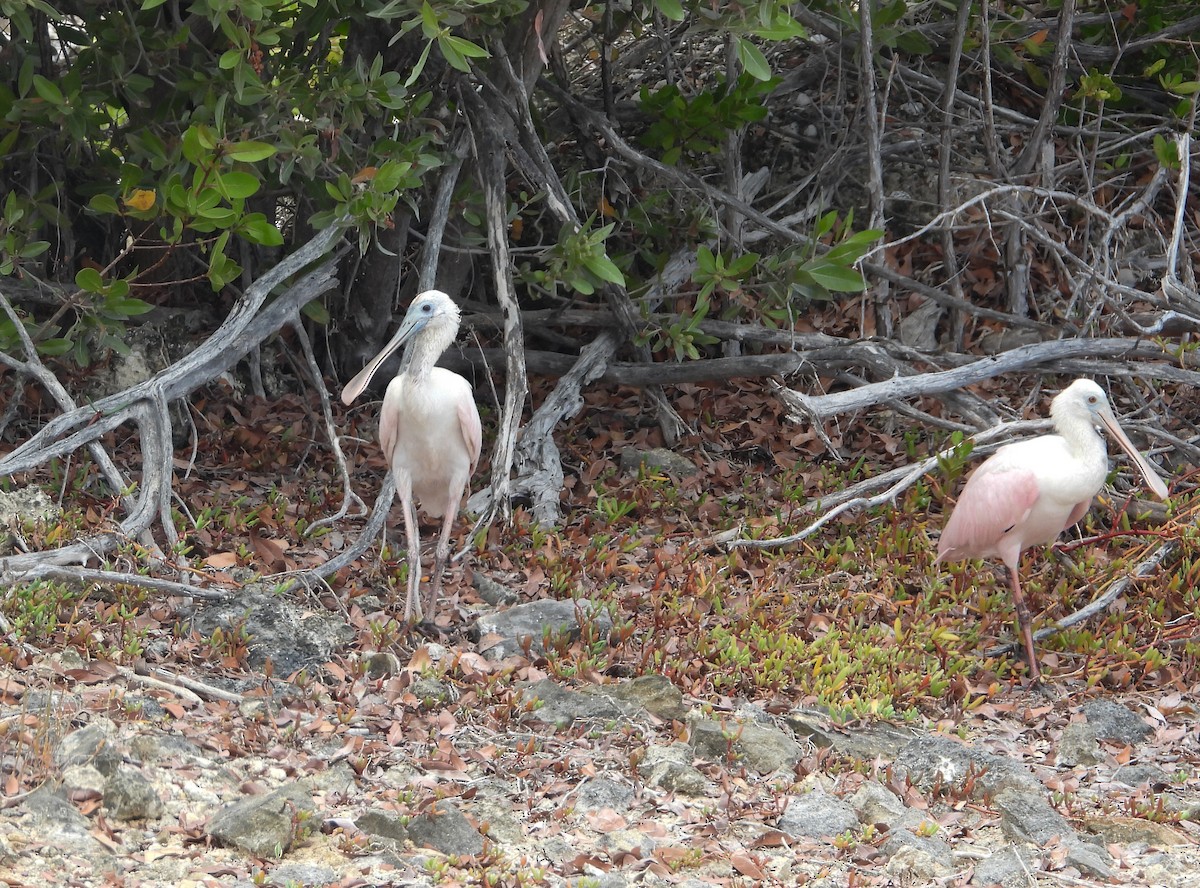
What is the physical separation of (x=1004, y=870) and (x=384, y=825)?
168cm

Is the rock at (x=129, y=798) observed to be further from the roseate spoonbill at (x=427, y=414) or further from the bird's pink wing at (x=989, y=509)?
the bird's pink wing at (x=989, y=509)

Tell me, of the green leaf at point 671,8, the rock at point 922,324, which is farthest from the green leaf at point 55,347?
the rock at point 922,324

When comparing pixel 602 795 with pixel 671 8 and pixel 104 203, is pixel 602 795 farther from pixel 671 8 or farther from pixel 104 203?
pixel 104 203

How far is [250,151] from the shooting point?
5.29 m

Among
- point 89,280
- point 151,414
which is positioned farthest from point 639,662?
point 89,280

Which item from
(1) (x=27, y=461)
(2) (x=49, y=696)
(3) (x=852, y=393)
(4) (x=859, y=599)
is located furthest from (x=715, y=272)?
(2) (x=49, y=696)

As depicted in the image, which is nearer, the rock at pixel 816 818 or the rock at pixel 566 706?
the rock at pixel 816 818

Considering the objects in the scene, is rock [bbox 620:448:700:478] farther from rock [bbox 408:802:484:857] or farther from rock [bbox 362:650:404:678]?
rock [bbox 408:802:484:857]

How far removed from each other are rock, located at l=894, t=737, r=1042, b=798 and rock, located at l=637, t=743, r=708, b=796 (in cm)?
71

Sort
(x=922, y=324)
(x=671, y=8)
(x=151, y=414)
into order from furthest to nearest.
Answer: (x=922, y=324)
(x=151, y=414)
(x=671, y=8)

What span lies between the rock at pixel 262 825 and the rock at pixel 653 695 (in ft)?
4.68

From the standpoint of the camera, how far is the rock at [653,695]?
4.75 meters

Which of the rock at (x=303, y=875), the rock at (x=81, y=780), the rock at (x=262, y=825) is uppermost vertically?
the rock at (x=81, y=780)

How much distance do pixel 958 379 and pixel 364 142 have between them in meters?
2.90
